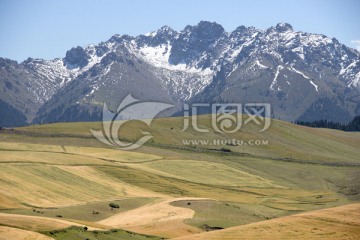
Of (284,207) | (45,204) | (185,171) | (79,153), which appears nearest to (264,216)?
(284,207)

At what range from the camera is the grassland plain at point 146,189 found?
323 feet

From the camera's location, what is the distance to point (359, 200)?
151 metres

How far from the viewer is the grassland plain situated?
98500 mm

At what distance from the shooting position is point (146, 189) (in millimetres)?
143000

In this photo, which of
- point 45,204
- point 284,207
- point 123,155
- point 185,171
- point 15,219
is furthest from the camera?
point 123,155

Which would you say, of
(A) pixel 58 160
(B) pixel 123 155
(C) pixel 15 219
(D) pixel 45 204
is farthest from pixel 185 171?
(C) pixel 15 219

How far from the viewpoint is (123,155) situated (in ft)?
600

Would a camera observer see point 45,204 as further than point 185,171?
No

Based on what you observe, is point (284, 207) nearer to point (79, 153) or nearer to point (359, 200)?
point (359, 200)

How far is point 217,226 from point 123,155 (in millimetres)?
84568

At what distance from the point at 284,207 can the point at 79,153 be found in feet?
198

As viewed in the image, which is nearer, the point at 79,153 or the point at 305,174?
the point at 79,153

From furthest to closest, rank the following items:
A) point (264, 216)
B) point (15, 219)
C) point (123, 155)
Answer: point (123, 155) → point (264, 216) → point (15, 219)

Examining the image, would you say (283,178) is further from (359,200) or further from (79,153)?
(79,153)
